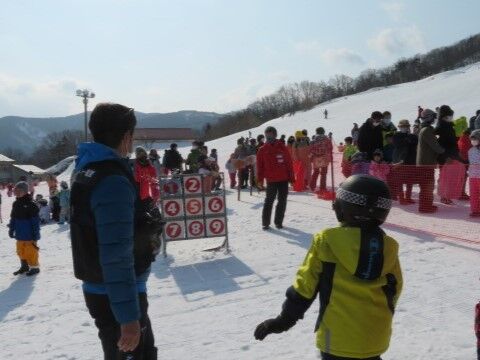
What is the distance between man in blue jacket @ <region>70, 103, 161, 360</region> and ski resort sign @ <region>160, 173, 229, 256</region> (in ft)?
17.3

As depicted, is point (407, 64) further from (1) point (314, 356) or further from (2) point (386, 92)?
(1) point (314, 356)

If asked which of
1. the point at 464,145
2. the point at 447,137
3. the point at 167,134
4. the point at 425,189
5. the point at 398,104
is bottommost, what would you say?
the point at 425,189

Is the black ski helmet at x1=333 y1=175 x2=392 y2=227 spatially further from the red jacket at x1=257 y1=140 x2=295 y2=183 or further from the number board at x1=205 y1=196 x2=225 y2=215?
the red jacket at x1=257 y1=140 x2=295 y2=183

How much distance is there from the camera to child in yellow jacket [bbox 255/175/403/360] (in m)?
2.41

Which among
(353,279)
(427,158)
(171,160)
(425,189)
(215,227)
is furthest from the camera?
(171,160)

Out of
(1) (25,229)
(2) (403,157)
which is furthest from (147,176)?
(2) (403,157)

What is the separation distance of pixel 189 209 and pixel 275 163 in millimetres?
2037

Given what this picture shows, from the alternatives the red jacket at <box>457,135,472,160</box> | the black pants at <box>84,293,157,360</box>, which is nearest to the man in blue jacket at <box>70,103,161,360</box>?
the black pants at <box>84,293,157,360</box>

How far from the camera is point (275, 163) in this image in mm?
9219

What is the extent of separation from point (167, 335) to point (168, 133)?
3322 inches

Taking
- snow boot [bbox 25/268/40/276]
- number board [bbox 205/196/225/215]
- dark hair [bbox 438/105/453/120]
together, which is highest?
dark hair [bbox 438/105/453/120]

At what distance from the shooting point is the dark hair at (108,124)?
2.46 metres

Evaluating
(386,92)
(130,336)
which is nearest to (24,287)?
(130,336)

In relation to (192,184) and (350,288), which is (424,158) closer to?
(192,184)
